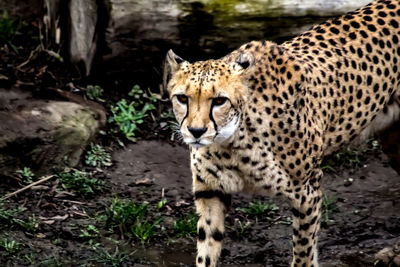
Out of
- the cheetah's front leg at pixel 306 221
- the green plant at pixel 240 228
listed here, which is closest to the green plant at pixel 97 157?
the green plant at pixel 240 228

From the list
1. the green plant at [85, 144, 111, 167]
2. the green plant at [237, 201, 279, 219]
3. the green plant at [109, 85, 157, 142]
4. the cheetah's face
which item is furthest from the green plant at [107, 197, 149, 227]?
the cheetah's face

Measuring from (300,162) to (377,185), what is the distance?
2356 millimetres

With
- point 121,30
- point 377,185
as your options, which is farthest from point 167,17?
point 377,185

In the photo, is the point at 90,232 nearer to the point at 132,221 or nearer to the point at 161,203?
the point at 132,221

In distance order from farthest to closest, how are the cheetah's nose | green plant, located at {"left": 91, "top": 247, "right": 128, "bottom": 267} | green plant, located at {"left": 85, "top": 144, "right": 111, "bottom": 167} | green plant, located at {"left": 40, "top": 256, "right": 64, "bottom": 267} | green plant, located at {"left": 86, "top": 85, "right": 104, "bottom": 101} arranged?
1. green plant, located at {"left": 86, "top": 85, "right": 104, "bottom": 101}
2. green plant, located at {"left": 85, "top": 144, "right": 111, "bottom": 167}
3. green plant, located at {"left": 91, "top": 247, "right": 128, "bottom": 267}
4. green plant, located at {"left": 40, "top": 256, "right": 64, "bottom": 267}
5. the cheetah's nose

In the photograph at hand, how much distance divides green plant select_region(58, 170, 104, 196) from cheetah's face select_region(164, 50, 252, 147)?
220 cm

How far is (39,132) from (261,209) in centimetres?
200

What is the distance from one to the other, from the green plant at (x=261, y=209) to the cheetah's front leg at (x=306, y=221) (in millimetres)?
1291

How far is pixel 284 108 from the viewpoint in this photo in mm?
5516

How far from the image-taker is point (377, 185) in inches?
304

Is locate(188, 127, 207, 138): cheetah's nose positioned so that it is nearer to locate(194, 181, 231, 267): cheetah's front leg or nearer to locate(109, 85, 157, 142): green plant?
locate(194, 181, 231, 267): cheetah's front leg

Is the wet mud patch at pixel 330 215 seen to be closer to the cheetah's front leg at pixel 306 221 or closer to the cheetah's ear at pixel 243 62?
the cheetah's front leg at pixel 306 221

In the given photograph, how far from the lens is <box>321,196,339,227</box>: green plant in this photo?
7.13 meters

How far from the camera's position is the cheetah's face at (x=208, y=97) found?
4871 millimetres
